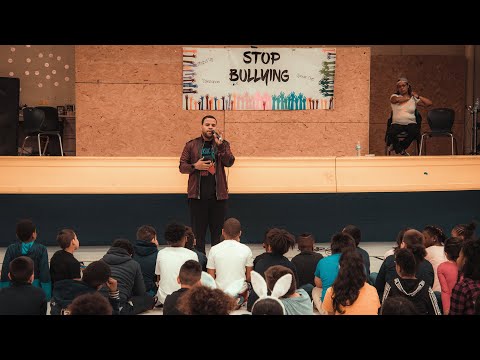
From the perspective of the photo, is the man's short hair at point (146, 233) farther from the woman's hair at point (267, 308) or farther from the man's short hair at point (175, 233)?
the woman's hair at point (267, 308)

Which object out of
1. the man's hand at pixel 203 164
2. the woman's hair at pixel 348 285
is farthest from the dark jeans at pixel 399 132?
the woman's hair at pixel 348 285

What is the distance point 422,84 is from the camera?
14078 mm

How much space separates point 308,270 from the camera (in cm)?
608

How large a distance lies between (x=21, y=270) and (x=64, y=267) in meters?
1.02

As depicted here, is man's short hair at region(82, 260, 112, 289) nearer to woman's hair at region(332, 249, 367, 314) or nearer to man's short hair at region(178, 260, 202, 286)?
man's short hair at region(178, 260, 202, 286)

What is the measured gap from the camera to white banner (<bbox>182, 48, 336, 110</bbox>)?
10758mm

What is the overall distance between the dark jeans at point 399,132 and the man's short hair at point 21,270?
7191mm

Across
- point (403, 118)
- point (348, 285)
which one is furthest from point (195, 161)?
point (403, 118)

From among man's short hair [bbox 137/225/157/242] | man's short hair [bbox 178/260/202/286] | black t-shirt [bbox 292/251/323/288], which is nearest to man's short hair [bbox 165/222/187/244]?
man's short hair [bbox 137/225/157/242]

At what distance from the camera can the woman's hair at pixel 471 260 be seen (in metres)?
4.73

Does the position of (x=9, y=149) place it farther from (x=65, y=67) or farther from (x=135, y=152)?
(x=135, y=152)

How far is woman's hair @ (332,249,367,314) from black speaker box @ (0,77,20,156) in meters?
9.28
